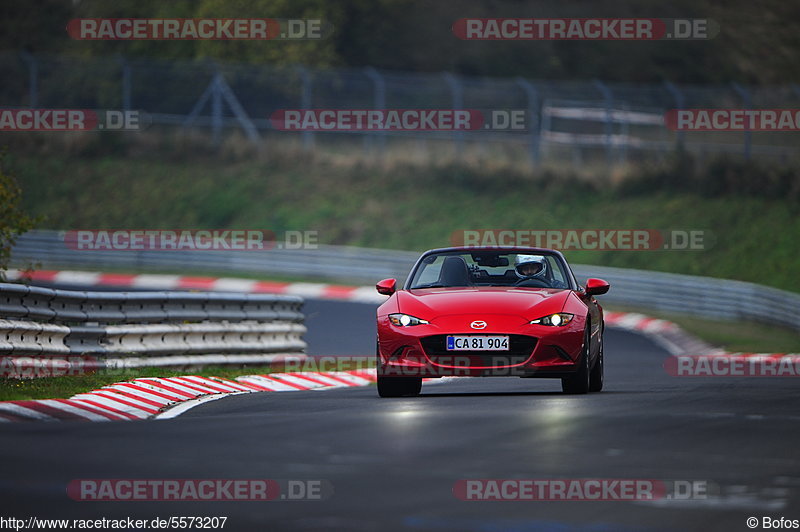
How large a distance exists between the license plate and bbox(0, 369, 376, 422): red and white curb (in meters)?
2.24

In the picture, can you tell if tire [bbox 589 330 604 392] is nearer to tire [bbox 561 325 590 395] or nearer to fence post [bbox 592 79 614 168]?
tire [bbox 561 325 590 395]

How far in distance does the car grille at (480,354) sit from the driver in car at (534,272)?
46.6 inches

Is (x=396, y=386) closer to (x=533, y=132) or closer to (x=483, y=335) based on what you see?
(x=483, y=335)

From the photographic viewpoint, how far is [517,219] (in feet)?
146

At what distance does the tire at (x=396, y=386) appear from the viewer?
13909 millimetres

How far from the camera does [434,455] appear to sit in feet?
30.2

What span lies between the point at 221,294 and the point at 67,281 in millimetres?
19434

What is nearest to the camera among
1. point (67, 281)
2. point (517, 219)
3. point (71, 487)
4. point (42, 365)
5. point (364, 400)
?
point (71, 487)

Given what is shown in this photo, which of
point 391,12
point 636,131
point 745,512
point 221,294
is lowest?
point 745,512

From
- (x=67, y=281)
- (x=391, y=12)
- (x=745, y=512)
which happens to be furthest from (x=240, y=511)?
(x=391, y=12)

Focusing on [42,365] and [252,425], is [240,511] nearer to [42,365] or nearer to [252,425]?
[252,425]

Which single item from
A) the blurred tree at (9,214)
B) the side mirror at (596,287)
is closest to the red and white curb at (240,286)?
the blurred tree at (9,214)

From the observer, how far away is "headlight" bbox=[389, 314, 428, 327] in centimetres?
1351

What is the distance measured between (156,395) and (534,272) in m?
3.68
